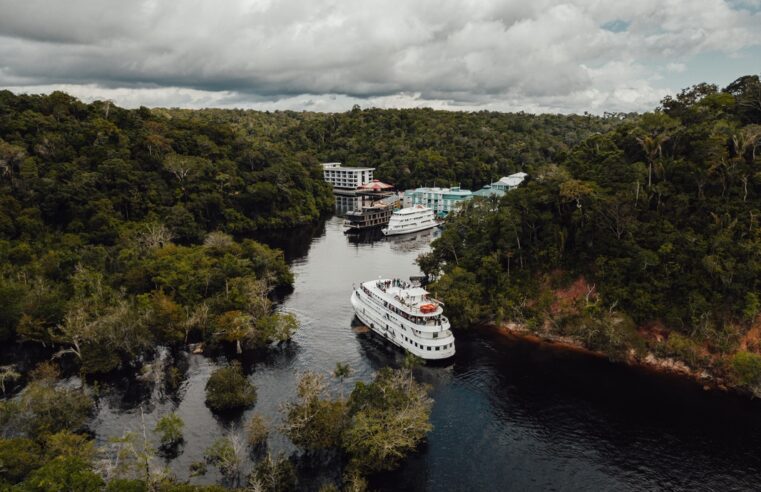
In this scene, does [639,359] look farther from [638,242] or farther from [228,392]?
[228,392]

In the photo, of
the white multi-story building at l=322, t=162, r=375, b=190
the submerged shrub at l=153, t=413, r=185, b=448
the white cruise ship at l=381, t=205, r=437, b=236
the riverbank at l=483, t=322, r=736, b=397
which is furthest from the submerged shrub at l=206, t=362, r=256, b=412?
the white multi-story building at l=322, t=162, r=375, b=190

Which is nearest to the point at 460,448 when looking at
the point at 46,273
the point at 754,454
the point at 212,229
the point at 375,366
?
the point at 375,366

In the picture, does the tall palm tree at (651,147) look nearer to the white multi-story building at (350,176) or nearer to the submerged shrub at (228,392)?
the submerged shrub at (228,392)

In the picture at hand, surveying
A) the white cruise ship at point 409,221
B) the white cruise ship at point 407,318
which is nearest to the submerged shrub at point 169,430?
the white cruise ship at point 407,318

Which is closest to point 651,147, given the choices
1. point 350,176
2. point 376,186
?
point 376,186

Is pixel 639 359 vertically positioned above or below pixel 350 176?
below

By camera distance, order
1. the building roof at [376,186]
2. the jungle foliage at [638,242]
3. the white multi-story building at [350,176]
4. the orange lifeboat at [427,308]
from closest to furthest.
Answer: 1. the jungle foliage at [638,242]
2. the orange lifeboat at [427,308]
3. the building roof at [376,186]
4. the white multi-story building at [350,176]

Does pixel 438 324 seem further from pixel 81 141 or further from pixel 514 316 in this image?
pixel 81 141
